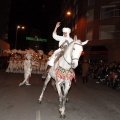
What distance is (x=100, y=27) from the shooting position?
4025 centimetres

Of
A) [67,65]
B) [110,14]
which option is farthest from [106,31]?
[67,65]

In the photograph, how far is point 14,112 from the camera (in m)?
8.45

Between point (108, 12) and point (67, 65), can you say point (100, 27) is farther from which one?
point (67, 65)

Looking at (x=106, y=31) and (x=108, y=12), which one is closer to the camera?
(x=108, y=12)

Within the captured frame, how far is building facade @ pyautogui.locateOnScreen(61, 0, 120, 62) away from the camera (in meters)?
37.4

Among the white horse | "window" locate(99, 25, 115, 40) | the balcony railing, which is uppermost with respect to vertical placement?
the balcony railing

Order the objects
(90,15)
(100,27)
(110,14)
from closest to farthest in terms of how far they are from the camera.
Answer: (110,14) < (100,27) < (90,15)

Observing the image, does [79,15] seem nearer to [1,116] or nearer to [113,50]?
[113,50]

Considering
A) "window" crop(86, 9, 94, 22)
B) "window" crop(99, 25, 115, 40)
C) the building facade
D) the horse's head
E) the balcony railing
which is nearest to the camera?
the horse's head

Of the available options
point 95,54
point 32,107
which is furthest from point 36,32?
point 32,107

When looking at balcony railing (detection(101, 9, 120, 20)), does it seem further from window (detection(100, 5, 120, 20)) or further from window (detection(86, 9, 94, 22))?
window (detection(86, 9, 94, 22))

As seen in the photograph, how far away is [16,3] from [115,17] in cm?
5288

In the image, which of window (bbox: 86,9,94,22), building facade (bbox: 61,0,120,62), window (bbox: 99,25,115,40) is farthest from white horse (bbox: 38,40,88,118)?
window (bbox: 86,9,94,22)

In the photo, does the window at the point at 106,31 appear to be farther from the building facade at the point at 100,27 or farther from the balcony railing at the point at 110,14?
the balcony railing at the point at 110,14
